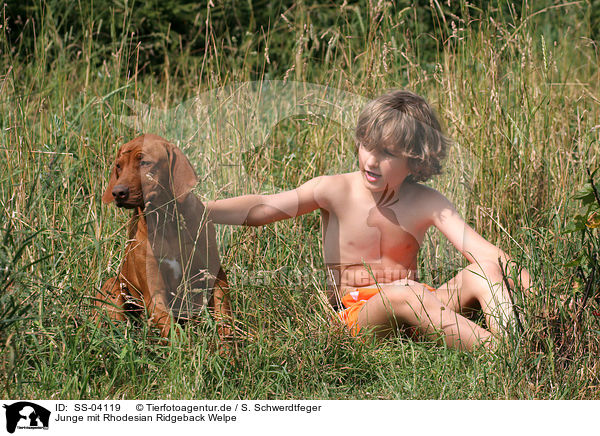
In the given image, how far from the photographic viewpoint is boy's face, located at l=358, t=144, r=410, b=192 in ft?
8.39

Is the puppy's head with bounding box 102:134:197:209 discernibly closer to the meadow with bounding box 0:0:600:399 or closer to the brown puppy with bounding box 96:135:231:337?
A: the brown puppy with bounding box 96:135:231:337

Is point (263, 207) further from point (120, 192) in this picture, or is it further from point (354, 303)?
point (120, 192)

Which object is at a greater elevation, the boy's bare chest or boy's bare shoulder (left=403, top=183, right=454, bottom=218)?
boy's bare shoulder (left=403, top=183, right=454, bottom=218)

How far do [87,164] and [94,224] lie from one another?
32 centimetres

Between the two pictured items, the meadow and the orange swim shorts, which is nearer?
the meadow

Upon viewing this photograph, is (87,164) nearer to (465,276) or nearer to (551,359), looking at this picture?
(465,276)

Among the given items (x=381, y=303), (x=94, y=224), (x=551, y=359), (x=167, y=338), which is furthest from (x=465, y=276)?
(x=94, y=224)

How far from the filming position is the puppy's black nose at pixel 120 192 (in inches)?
83.6

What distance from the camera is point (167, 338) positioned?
2271 millimetres

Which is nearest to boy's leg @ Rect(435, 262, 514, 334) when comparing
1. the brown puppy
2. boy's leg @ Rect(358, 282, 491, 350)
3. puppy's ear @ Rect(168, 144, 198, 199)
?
boy's leg @ Rect(358, 282, 491, 350)

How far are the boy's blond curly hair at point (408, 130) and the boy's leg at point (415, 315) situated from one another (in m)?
0.50
